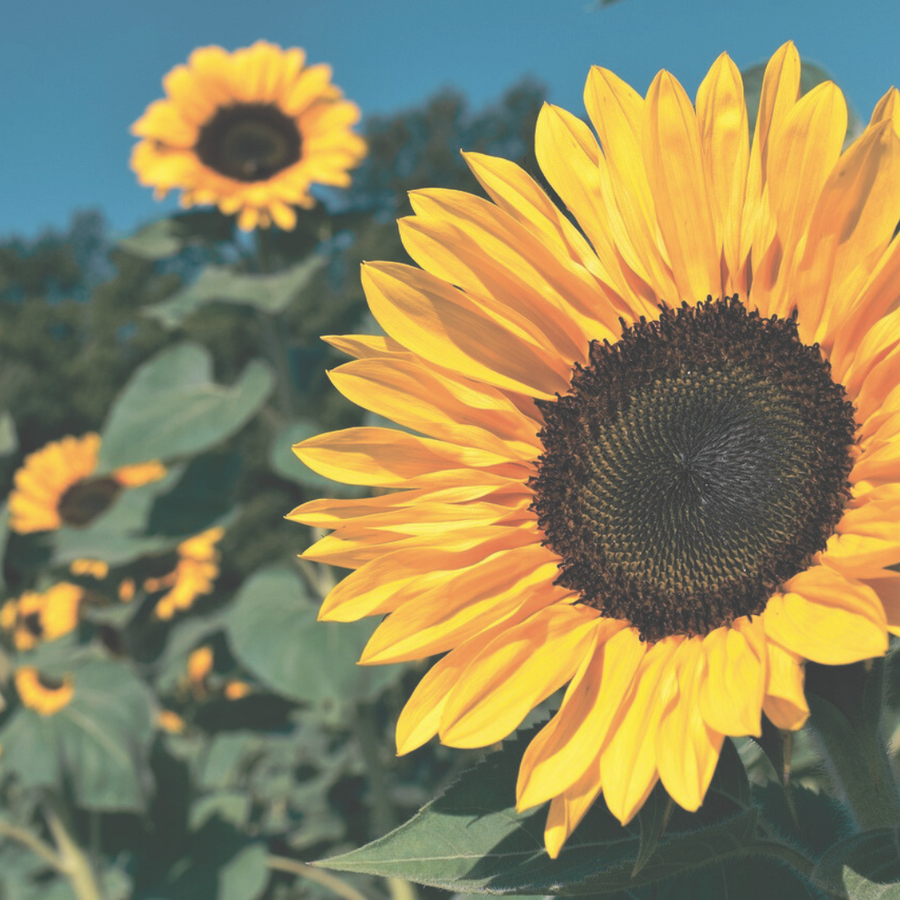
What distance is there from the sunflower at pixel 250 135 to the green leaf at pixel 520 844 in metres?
3.05

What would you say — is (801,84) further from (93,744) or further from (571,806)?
(93,744)

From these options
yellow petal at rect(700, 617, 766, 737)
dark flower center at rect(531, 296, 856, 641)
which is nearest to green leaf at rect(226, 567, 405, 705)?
dark flower center at rect(531, 296, 856, 641)

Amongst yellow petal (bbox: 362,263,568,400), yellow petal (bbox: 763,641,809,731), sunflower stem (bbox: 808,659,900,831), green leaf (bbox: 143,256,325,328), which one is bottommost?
sunflower stem (bbox: 808,659,900,831)

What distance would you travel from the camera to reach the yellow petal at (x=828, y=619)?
871mm

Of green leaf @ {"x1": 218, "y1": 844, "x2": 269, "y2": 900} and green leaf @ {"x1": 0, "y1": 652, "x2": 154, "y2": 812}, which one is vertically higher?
green leaf @ {"x1": 0, "y1": 652, "x2": 154, "y2": 812}

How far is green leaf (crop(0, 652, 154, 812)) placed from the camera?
3705mm

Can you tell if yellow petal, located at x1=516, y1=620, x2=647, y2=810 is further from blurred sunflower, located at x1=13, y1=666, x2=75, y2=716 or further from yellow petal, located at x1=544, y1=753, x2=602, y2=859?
blurred sunflower, located at x1=13, y1=666, x2=75, y2=716

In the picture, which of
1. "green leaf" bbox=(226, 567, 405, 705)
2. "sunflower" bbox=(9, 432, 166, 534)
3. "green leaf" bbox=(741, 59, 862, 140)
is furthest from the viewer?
"sunflower" bbox=(9, 432, 166, 534)

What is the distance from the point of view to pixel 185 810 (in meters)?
4.24

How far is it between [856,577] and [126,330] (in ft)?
88.7

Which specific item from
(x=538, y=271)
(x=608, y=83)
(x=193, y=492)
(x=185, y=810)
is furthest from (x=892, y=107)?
(x=185, y=810)

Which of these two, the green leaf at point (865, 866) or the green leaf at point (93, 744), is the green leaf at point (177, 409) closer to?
the green leaf at point (93, 744)

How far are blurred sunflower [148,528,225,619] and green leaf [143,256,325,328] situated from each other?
2.22 m

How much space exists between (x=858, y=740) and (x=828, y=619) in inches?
6.2
